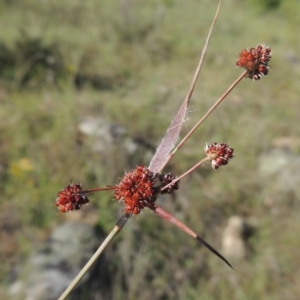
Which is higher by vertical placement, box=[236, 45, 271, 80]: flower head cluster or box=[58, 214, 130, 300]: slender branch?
box=[236, 45, 271, 80]: flower head cluster

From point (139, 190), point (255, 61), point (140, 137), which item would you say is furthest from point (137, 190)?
point (140, 137)

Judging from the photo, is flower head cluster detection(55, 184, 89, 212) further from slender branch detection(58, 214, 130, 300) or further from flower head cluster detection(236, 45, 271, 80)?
flower head cluster detection(236, 45, 271, 80)

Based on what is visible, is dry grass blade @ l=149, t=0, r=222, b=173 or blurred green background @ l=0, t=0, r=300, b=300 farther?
blurred green background @ l=0, t=0, r=300, b=300

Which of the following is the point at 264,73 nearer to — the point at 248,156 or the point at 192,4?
the point at 248,156

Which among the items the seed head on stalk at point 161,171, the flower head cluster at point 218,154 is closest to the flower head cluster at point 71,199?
the seed head on stalk at point 161,171

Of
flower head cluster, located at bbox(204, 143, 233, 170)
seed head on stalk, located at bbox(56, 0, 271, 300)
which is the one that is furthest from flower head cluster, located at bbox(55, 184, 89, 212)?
A: flower head cluster, located at bbox(204, 143, 233, 170)

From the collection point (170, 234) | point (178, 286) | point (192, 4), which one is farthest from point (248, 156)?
point (192, 4)

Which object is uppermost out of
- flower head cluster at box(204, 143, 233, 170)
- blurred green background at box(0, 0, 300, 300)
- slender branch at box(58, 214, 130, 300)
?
blurred green background at box(0, 0, 300, 300)
